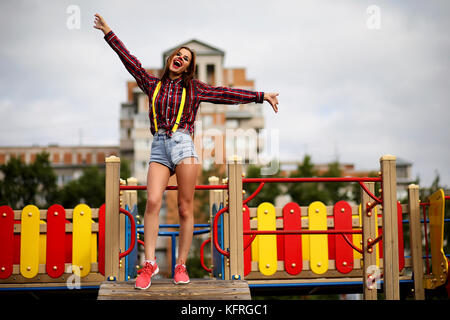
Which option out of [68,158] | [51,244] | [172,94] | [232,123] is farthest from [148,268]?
[68,158]

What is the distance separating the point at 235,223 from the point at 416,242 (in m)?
2.88

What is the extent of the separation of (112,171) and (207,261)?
1075 inches

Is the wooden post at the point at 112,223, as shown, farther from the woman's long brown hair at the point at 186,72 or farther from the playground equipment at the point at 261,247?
the playground equipment at the point at 261,247

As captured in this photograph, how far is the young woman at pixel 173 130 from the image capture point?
4168 millimetres

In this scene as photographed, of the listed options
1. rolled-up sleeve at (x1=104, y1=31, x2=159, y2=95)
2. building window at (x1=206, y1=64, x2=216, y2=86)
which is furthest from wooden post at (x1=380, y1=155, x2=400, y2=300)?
building window at (x1=206, y1=64, x2=216, y2=86)

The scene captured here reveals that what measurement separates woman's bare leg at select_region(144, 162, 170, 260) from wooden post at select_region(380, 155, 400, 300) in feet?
6.55

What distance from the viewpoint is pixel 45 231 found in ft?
22.6

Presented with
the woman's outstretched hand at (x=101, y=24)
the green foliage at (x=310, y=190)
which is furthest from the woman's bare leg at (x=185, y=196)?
the green foliage at (x=310, y=190)

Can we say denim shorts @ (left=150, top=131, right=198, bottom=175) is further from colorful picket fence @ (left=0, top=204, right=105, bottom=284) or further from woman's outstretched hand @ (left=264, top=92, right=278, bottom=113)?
colorful picket fence @ (left=0, top=204, right=105, bottom=284)

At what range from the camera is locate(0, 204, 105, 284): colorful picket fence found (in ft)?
22.3

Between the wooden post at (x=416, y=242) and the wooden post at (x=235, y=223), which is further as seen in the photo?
the wooden post at (x=416, y=242)

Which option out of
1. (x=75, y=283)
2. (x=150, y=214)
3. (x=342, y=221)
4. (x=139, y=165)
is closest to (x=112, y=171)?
(x=150, y=214)

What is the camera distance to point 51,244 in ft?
22.5
